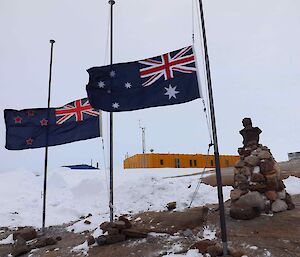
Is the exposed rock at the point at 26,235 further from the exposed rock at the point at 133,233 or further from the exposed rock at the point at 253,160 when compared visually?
the exposed rock at the point at 253,160

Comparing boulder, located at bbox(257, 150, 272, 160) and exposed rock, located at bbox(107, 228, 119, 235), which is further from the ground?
boulder, located at bbox(257, 150, 272, 160)

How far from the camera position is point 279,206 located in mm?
11391

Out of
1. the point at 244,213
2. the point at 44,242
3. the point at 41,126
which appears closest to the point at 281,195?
the point at 244,213

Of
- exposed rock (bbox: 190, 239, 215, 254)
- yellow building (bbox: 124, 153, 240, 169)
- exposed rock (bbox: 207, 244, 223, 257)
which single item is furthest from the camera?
yellow building (bbox: 124, 153, 240, 169)

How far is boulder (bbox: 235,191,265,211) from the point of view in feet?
37.3

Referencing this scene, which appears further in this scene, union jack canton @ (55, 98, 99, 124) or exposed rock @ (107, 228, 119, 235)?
union jack canton @ (55, 98, 99, 124)

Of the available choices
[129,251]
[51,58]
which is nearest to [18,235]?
[129,251]

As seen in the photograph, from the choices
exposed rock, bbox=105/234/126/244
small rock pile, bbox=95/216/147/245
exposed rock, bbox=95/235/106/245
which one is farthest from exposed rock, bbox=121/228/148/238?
exposed rock, bbox=95/235/106/245

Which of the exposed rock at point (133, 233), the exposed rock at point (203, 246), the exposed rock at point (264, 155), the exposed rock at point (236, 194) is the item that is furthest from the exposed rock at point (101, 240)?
the exposed rock at point (264, 155)

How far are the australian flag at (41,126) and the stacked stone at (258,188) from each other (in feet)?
24.4

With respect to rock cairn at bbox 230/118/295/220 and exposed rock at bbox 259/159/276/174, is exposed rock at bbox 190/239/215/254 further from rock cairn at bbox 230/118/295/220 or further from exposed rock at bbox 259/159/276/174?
exposed rock at bbox 259/159/276/174

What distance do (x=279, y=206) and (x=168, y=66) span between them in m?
6.34

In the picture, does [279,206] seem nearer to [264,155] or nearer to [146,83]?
[264,155]

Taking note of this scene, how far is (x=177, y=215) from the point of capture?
40.0ft
